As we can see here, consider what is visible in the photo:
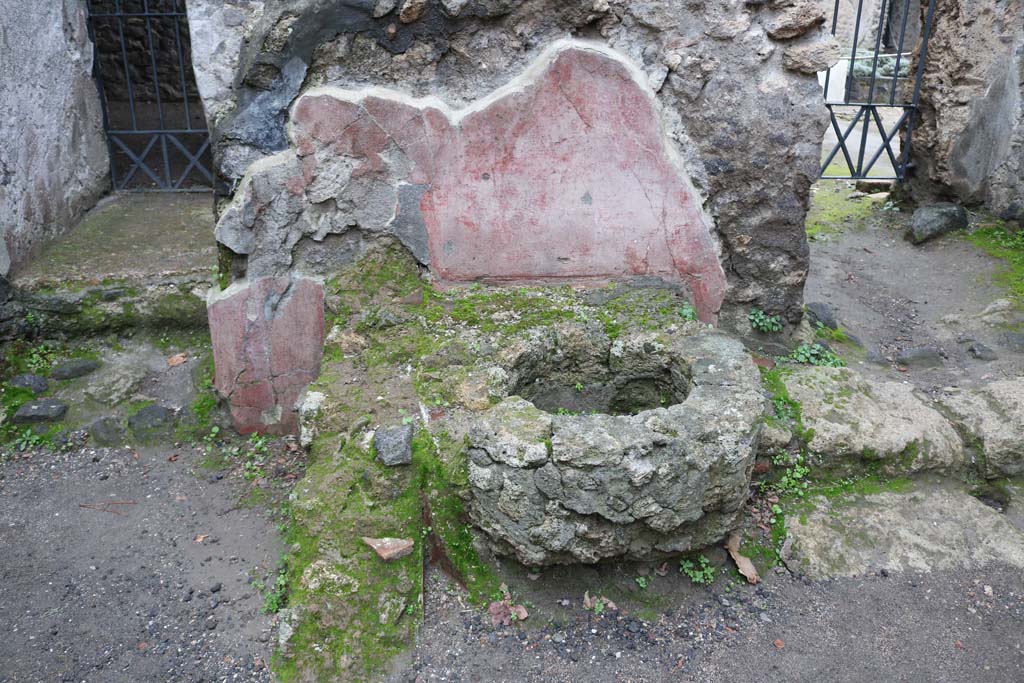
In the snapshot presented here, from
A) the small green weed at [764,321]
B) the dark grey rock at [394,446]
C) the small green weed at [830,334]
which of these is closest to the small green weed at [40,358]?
the dark grey rock at [394,446]

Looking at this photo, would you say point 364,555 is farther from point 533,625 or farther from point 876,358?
point 876,358

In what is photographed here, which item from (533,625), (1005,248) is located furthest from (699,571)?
(1005,248)

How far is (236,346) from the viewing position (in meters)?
3.60

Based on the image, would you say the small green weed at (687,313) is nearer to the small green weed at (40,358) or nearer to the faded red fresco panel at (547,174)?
the faded red fresco panel at (547,174)

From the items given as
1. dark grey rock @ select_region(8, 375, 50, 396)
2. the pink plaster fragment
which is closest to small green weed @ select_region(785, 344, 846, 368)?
the pink plaster fragment

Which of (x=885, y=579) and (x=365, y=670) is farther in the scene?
(x=885, y=579)

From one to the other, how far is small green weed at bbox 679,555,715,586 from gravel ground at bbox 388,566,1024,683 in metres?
0.03

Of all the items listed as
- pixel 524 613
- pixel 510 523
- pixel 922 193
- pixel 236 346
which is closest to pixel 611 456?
pixel 510 523

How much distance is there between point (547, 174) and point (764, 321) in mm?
1154

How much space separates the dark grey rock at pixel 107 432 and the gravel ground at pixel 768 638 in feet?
6.11

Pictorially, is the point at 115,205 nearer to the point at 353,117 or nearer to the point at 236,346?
the point at 236,346

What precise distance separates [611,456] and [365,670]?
3.17 feet

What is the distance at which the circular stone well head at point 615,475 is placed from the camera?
2578 mm

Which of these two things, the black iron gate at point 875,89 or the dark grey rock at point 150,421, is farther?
the black iron gate at point 875,89
